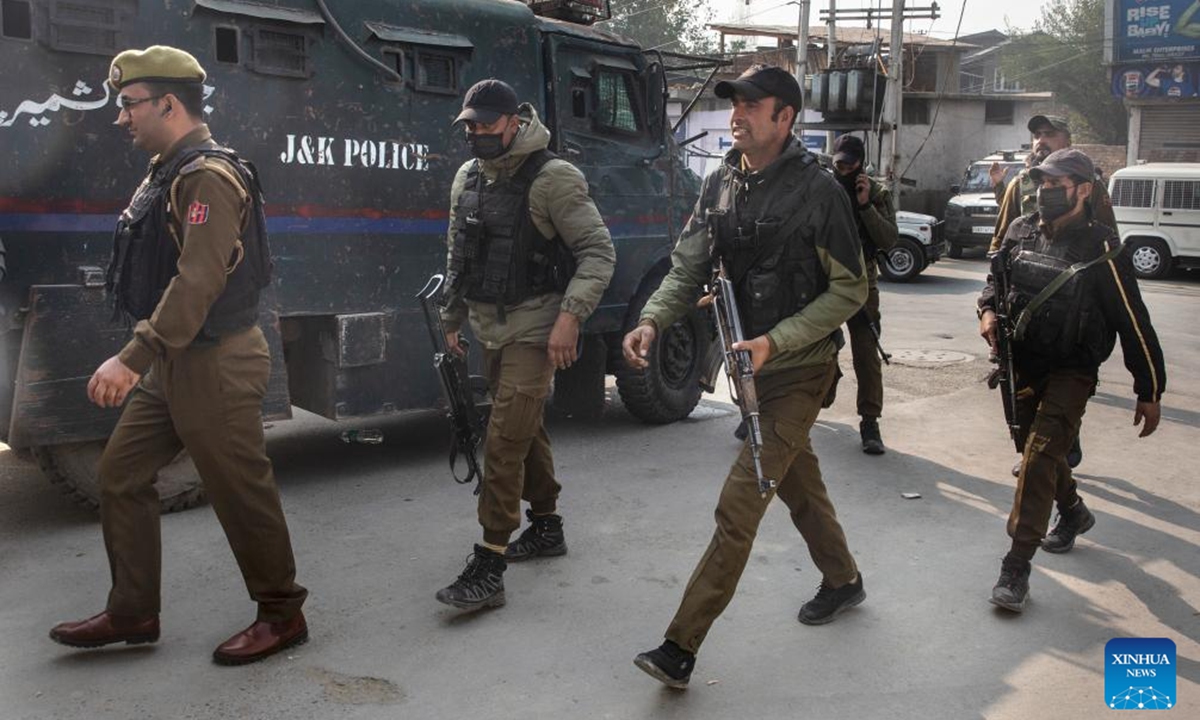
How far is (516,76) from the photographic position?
21.4 ft

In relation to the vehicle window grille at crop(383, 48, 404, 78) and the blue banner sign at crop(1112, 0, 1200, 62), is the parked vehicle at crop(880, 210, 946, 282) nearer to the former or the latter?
the vehicle window grille at crop(383, 48, 404, 78)

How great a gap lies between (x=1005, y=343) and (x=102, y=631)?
3398 mm

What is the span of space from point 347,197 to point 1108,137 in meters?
54.0

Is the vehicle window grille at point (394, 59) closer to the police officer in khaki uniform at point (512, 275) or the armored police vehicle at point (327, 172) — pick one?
the armored police vehicle at point (327, 172)

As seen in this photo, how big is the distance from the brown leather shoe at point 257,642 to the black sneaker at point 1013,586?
8.25ft

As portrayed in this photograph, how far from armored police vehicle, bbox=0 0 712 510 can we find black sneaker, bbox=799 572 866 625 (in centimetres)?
265

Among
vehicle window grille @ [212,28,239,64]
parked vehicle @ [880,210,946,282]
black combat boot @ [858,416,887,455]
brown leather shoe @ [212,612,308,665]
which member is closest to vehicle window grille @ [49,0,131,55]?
vehicle window grille @ [212,28,239,64]

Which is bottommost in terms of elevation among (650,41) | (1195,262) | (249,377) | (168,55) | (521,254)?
(1195,262)

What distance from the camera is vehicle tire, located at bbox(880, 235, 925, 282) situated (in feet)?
57.9

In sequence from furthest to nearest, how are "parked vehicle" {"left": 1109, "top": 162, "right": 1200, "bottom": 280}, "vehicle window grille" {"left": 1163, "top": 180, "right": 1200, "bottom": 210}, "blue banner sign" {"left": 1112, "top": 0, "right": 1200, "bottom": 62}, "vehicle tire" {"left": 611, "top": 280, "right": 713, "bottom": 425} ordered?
1. "blue banner sign" {"left": 1112, "top": 0, "right": 1200, "bottom": 62}
2. "parked vehicle" {"left": 1109, "top": 162, "right": 1200, "bottom": 280}
3. "vehicle window grille" {"left": 1163, "top": 180, "right": 1200, "bottom": 210}
4. "vehicle tire" {"left": 611, "top": 280, "right": 713, "bottom": 425}

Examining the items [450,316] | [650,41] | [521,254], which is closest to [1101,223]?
[521,254]

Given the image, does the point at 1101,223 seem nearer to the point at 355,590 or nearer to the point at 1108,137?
the point at 355,590

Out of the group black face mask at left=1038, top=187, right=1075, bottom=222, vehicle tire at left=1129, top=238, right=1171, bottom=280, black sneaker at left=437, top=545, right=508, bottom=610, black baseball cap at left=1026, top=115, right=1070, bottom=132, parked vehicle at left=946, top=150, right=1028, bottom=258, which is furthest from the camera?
parked vehicle at left=946, top=150, right=1028, bottom=258

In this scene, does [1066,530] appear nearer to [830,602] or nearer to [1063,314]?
[1063,314]
